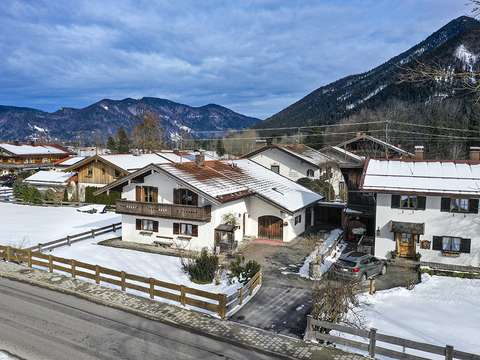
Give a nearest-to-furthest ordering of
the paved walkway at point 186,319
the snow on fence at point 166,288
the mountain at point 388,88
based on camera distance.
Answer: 1. the paved walkway at point 186,319
2. the snow on fence at point 166,288
3. the mountain at point 388,88

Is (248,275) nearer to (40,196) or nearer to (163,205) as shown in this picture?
(163,205)

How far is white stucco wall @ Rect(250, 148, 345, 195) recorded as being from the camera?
51406 millimetres

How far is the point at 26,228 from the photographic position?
36.8 metres

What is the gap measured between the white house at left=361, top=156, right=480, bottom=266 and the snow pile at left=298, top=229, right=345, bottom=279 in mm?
2953

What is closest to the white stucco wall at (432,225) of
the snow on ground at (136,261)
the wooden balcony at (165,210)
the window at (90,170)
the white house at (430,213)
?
the white house at (430,213)

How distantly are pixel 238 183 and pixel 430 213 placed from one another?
1443cm

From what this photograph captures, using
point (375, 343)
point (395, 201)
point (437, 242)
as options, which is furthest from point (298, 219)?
point (375, 343)

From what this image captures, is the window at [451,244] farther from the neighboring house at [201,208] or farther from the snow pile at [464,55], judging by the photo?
the snow pile at [464,55]

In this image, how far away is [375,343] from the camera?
13578mm

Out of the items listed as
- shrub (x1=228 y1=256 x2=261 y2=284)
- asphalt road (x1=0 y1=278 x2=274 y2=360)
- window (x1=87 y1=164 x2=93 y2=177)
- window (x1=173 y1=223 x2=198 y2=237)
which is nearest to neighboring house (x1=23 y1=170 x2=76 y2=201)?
window (x1=87 y1=164 x2=93 y2=177)

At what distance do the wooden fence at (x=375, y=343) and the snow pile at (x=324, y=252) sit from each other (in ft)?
27.8

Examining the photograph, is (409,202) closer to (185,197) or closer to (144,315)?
(185,197)

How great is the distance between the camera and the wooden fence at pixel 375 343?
39.6ft

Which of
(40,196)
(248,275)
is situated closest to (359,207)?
(248,275)
